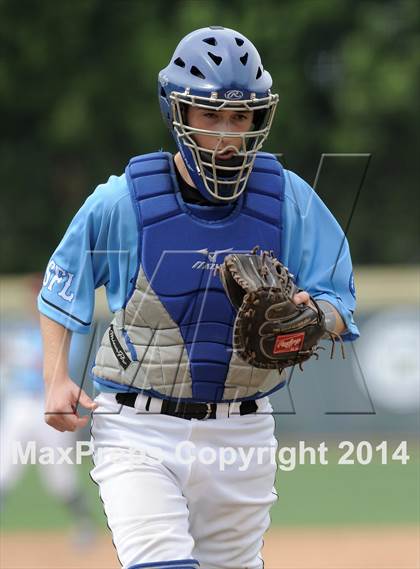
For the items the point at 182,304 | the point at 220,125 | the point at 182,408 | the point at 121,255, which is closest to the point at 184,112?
the point at 220,125

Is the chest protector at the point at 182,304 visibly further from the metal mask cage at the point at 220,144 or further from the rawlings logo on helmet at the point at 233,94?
the rawlings logo on helmet at the point at 233,94

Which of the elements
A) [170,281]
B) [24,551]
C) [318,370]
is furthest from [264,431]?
[318,370]

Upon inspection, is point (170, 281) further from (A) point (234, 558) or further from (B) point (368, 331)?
(B) point (368, 331)

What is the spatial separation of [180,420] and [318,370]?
864 centimetres

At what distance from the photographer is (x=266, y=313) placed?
14.2 ft

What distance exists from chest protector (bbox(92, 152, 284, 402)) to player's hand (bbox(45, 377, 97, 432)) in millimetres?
200

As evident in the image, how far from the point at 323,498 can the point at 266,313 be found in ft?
25.8

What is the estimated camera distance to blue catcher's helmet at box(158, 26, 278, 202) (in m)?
4.56

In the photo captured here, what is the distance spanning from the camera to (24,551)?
32.2 ft

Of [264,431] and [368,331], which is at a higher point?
[264,431]

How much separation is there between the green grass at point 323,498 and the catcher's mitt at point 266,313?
21.7 feet

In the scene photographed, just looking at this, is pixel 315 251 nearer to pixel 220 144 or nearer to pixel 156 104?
pixel 220 144

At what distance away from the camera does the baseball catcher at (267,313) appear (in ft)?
14.2

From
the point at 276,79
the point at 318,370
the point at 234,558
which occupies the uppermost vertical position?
the point at 276,79
